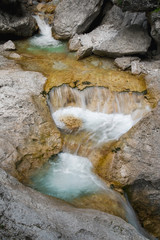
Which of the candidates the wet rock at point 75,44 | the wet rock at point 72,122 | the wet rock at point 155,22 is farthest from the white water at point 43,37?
the wet rock at point 72,122

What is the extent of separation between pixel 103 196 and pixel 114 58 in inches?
302

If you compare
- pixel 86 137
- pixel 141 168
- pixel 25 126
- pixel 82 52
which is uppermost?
pixel 82 52

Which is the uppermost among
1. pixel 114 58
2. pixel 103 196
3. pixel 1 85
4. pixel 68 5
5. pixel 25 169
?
pixel 68 5

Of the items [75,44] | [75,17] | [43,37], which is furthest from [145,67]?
[43,37]

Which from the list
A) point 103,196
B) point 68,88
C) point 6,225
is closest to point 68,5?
point 68,88

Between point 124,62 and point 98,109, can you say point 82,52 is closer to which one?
point 124,62

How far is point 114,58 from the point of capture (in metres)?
11.7

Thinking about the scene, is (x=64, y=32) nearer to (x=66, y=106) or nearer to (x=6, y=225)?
(x=66, y=106)

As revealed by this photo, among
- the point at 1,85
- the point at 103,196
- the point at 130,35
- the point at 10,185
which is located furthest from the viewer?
the point at 130,35

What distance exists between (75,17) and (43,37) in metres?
2.47

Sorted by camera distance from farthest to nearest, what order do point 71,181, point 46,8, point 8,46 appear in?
point 46,8
point 8,46
point 71,181

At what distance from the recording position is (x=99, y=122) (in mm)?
8977

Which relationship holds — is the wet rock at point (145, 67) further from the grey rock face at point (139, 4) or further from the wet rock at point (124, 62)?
the grey rock face at point (139, 4)

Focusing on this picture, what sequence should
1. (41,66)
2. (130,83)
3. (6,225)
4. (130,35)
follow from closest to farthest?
1. (6,225)
2. (130,83)
3. (41,66)
4. (130,35)
